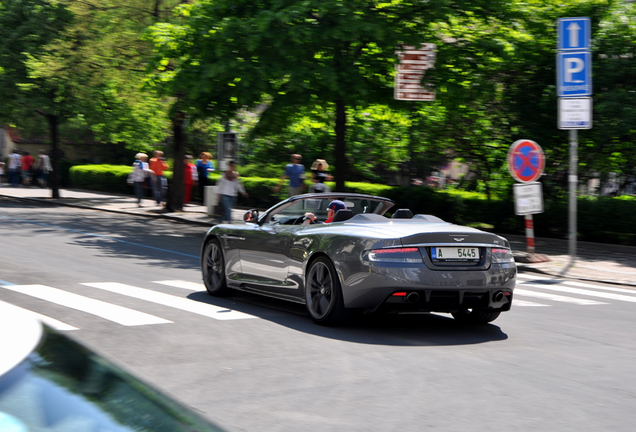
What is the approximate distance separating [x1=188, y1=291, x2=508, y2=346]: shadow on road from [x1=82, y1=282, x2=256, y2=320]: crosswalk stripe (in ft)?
0.64

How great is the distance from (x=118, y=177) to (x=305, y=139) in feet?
34.2

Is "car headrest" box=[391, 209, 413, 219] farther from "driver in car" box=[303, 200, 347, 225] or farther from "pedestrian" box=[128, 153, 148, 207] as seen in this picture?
"pedestrian" box=[128, 153, 148, 207]

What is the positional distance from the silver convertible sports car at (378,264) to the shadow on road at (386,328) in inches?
7.2

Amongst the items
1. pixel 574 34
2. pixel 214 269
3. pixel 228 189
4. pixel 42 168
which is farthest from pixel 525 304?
pixel 42 168

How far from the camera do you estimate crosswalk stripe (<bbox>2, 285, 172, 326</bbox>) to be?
808 centimetres

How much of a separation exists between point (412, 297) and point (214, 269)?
11.1ft

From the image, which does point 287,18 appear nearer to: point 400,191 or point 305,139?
point 400,191

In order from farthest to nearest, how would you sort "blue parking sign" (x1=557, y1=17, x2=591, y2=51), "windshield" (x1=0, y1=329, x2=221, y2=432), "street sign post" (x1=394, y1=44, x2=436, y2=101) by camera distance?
"street sign post" (x1=394, y1=44, x2=436, y2=101), "blue parking sign" (x1=557, y1=17, x2=591, y2=51), "windshield" (x1=0, y1=329, x2=221, y2=432)

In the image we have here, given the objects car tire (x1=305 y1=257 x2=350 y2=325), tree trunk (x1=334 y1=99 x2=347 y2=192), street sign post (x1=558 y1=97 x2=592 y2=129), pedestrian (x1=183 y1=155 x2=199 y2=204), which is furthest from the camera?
pedestrian (x1=183 y1=155 x2=199 y2=204)

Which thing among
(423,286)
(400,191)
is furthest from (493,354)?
(400,191)

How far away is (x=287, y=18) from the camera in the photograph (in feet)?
54.1

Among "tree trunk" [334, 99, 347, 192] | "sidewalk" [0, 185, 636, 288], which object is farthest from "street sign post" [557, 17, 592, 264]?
"tree trunk" [334, 99, 347, 192]

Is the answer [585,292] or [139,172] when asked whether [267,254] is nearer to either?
[585,292]

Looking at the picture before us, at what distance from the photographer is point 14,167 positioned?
139ft
